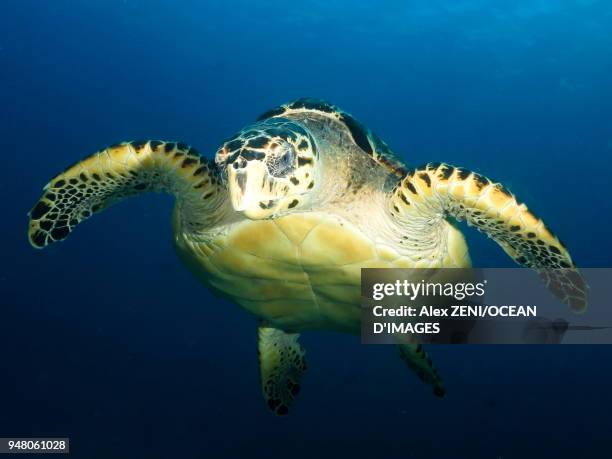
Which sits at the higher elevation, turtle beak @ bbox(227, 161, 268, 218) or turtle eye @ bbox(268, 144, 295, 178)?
turtle eye @ bbox(268, 144, 295, 178)

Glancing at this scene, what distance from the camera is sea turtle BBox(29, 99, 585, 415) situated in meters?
3.16

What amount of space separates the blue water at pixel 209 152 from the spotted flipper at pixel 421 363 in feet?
30.3

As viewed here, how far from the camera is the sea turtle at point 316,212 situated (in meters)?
3.16

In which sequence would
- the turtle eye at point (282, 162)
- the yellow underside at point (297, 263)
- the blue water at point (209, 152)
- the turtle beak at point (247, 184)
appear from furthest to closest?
1. the blue water at point (209, 152)
2. the yellow underside at point (297, 263)
3. the turtle eye at point (282, 162)
4. the turtle beak at point (247, 184)

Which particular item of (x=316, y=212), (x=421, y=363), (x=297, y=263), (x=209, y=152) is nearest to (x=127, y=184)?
(x=297, y=263)

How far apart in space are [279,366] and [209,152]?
60679 millimetres

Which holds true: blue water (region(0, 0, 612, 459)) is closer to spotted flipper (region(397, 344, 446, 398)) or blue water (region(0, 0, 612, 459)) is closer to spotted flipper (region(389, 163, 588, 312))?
spotted flipper (region(397, 344, 446, 398))

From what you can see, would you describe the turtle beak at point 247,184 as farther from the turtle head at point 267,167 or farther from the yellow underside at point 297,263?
the yellow underside at point 297,263

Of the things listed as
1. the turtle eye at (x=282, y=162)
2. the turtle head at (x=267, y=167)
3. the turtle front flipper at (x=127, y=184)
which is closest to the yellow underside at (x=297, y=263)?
the turtle front flipper at (x=127, y=184)

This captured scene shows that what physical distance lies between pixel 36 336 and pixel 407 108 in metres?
45.2

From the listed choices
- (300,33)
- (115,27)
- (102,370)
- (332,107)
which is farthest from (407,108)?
(332,107)

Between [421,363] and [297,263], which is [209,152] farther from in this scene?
[297,263]

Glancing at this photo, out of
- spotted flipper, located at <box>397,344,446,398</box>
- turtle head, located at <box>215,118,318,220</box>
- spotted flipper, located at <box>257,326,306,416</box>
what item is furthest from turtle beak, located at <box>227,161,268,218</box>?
spotted flipper, located at <box>397,344,446,398</box>

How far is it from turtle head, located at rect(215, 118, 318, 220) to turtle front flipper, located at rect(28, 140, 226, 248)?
3.76 feet
